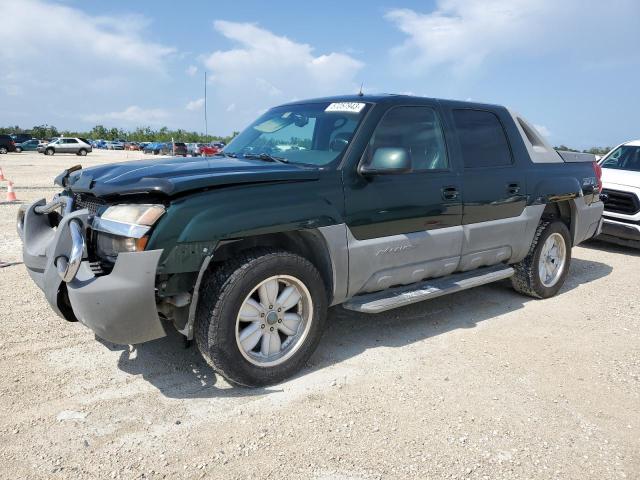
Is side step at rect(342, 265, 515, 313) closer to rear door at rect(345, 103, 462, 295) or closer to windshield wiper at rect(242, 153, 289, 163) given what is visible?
rear door at rect(345, 103, 462, 295)

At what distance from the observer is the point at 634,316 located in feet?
16.1

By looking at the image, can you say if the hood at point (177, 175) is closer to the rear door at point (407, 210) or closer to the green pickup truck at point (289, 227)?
the green pickup truck at point (289, 227)

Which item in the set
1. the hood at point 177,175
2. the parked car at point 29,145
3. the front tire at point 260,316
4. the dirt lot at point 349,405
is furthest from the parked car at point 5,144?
the front tire at point 260,316

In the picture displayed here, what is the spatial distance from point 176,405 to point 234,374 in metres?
0.39

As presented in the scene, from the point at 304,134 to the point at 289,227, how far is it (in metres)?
1.15

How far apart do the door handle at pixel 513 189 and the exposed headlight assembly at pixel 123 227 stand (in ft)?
10.6

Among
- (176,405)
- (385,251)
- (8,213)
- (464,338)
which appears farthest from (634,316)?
(8,213)

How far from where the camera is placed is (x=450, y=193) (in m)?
4.12

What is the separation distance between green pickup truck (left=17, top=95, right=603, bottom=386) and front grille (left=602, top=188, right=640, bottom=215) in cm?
373

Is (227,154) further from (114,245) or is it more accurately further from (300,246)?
(114,245)

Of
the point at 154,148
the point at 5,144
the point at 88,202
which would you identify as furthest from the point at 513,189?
the point at 154,148

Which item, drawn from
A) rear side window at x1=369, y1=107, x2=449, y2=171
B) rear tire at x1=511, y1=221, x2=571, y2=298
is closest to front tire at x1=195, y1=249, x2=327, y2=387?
rear side window at x1=369, y1=107, x2=449, y2=171

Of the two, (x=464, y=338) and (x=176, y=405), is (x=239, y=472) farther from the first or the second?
(x=464, y=338)

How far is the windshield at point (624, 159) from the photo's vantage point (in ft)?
28.2
